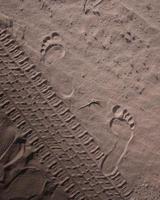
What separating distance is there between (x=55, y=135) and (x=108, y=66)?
0.73 m

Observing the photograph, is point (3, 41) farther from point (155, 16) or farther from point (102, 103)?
point (155, 16)

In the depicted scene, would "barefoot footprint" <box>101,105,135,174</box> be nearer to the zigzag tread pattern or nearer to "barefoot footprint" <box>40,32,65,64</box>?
the zigzag tread pattern

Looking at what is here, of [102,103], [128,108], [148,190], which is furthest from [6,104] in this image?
[148,190]

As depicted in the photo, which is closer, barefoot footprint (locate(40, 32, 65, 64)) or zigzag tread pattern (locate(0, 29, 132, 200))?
zigzag tread pattern (locate(0, 29, 132, 200))

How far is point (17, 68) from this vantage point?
303cm

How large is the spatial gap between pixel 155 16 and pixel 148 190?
4.85 ft

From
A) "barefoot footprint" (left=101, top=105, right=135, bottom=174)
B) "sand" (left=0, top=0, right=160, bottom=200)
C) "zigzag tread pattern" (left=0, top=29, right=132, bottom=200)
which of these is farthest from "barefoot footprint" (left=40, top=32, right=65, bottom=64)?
"barefoot footprint" (left=101, top=105, right=135, bottom=174)

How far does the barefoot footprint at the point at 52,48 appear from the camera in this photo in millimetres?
3094

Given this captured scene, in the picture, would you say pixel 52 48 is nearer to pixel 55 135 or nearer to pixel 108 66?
pixel 108 66

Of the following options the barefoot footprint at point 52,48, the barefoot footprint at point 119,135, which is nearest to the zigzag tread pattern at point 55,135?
the barefoot footprint at point 119,135

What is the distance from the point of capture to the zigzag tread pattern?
2930 millimetres

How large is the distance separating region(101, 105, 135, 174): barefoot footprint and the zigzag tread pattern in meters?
0.06

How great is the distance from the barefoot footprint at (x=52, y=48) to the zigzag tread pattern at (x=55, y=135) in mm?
189

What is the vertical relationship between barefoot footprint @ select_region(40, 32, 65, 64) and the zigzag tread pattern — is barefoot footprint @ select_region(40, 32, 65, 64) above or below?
above
